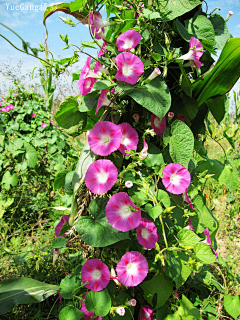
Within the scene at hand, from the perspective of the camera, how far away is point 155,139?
0.80m

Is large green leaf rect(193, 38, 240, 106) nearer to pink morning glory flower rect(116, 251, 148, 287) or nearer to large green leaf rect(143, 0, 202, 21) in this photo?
large green leaf rect(143, 0, 202, 21)

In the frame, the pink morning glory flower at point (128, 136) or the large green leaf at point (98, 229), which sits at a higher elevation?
the pink morning glory flower at point (128, 136)

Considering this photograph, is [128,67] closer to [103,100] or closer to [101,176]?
[103,100]

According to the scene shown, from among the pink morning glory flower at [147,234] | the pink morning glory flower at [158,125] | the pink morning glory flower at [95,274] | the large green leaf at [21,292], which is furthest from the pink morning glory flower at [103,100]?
the large green leaf at [21,292]

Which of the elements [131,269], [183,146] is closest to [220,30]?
[183,146]

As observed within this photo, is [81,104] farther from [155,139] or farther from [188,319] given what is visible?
[188,319]

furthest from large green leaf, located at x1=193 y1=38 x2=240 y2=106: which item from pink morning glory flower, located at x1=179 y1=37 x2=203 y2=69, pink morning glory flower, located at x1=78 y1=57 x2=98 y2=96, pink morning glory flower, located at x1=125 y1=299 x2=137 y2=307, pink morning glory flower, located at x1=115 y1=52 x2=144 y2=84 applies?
pink morning glory flower, located at x1=125 y1=299 x2=137 y2=307

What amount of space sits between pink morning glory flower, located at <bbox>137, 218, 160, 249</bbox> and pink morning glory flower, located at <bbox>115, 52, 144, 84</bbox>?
16.8 inches

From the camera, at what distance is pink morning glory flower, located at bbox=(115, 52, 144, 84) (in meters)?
0.62

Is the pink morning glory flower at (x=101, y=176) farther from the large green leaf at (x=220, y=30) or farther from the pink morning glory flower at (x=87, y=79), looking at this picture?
the large green leaf at (x=220, y=30)

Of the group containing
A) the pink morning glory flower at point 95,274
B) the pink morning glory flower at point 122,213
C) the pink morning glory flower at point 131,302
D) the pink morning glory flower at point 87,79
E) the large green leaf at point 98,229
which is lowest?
the pink morning glory flower at point 131,302

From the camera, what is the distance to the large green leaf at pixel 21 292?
78cm

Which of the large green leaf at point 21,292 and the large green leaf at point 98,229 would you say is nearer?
the large green leaf at point 98,229

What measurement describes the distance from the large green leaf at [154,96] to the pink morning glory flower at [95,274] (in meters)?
0.50
